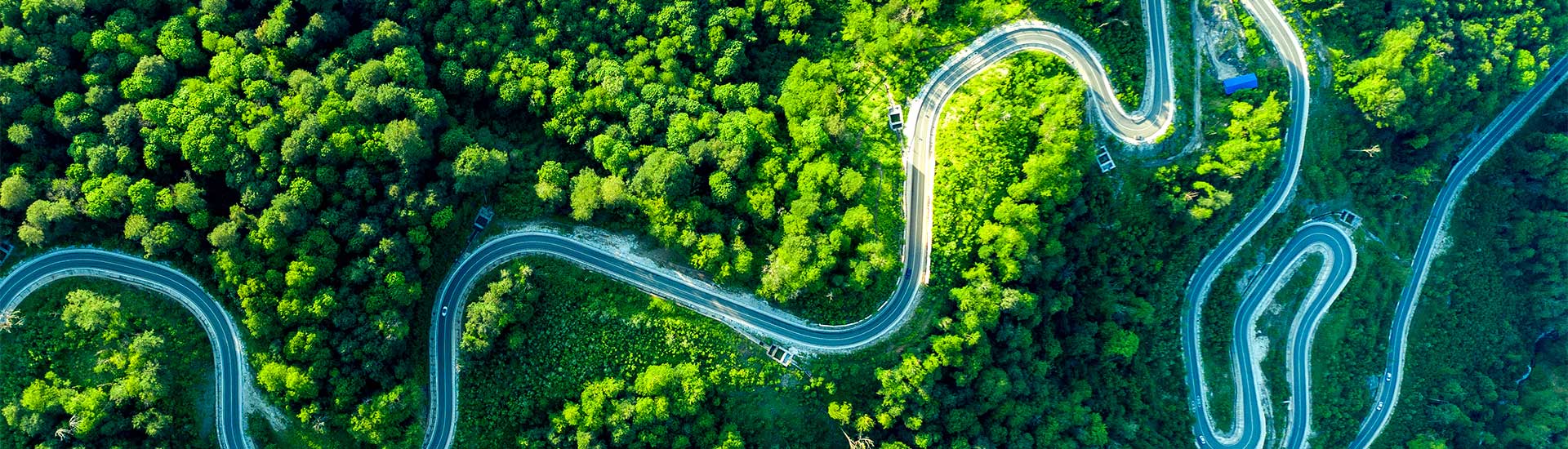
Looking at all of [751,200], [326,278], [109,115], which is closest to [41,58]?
[109,115]

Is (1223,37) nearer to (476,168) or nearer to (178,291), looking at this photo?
(476,168)

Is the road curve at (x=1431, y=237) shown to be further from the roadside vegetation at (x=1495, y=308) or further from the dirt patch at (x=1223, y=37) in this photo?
the dirt patch at (x=1223, y=37)

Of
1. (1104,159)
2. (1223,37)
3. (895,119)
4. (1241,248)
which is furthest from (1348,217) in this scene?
(895,119)

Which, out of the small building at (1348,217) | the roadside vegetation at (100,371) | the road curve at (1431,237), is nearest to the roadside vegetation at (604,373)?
the roadside vegetation at (100,371)

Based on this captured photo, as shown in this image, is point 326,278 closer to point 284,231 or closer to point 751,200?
point 284,231

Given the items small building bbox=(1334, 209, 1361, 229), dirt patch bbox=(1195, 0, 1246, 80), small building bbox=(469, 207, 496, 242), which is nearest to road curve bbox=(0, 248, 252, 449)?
small building bbox=(469, 207, 496, 242)

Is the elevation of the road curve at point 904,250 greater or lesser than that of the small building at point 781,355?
greater
